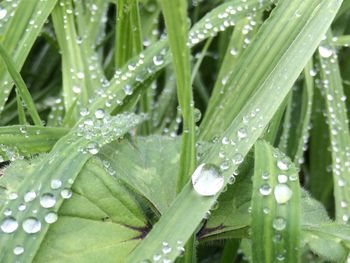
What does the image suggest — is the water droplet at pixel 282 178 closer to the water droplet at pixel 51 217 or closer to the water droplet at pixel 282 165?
the water droplet at pixel 282 165

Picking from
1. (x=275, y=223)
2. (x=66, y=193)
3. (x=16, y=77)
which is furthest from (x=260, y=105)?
(x=16, y=77)

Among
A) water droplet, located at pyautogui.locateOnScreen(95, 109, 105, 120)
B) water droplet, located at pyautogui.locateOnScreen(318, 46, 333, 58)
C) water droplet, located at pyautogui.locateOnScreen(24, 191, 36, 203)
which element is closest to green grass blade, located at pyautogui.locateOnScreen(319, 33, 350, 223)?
water droplet, located at pyautogui.locateOnScreen(318, 46, 333, 58)

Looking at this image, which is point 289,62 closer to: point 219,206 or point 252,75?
point 252,75

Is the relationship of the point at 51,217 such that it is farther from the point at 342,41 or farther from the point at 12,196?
the point at 342,41

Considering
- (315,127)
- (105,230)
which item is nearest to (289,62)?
(105,230)

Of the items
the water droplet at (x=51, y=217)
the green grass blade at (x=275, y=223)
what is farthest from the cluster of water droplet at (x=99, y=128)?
the green grass blade at (x=275, y=223)

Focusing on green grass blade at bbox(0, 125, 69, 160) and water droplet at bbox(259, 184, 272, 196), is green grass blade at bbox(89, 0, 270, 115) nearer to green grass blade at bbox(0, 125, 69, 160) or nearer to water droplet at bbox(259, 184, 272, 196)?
green grass blade at bbox(0, 125, 69, 160)
